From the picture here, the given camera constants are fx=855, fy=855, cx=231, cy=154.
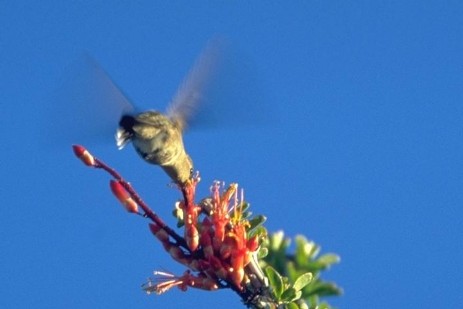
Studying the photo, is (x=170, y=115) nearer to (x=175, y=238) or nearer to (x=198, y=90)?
(x=198, y=90)

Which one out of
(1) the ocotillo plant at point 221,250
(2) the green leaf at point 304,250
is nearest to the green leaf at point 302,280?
(1) the ocotillo plant at point 221,250

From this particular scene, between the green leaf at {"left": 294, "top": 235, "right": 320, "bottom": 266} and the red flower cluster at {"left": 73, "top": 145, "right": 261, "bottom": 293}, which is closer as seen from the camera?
the red flower cluster at {"left": 73, "top": 145, "right": 261, "bottom": 293}

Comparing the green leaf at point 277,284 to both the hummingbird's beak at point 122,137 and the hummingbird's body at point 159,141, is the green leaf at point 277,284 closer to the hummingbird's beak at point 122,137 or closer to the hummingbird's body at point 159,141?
the hummingbird's body at point 159,141

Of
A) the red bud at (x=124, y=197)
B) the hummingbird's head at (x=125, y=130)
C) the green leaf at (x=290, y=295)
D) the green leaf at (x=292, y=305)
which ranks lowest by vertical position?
the green leaf at (x=292, y=305)

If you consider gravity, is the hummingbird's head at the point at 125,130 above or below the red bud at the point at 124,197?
above

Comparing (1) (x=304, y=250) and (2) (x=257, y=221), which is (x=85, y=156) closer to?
(2) (x=257, y=221)

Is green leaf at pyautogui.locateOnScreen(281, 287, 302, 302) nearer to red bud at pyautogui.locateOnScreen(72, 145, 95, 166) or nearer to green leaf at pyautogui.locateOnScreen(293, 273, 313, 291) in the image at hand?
green leaf at pyautogui.locateOnScreen(293, 273, 313, 291)

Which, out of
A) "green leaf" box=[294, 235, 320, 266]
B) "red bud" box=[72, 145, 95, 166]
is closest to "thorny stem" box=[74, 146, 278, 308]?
"red bud" box=[72, 145, 95, 166]

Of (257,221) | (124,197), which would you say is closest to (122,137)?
(124,197)
